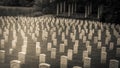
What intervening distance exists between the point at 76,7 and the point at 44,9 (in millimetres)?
4430

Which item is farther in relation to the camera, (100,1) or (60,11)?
(60,11)

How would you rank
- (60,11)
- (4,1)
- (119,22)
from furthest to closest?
1. (4,1)
2. (60,11)
3. (119,22)

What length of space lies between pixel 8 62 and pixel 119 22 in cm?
1649

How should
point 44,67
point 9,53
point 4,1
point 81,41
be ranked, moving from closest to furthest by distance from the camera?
point 44,67 < point 9,53 < point 81,41 < point 4,1

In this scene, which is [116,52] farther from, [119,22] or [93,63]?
[119,22]

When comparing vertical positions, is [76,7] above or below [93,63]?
above

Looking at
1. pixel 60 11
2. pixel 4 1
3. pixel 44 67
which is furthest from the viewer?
pixel 4 1

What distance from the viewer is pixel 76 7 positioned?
37969 millimetres

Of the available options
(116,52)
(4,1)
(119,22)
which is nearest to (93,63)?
(116,52)

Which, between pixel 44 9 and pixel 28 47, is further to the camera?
pixel 44 9

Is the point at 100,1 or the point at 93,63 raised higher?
the point at 100,1

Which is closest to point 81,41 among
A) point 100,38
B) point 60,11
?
point 100,38

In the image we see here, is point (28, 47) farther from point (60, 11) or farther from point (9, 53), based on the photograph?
point (60, 11)

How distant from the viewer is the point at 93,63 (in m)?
9.65
